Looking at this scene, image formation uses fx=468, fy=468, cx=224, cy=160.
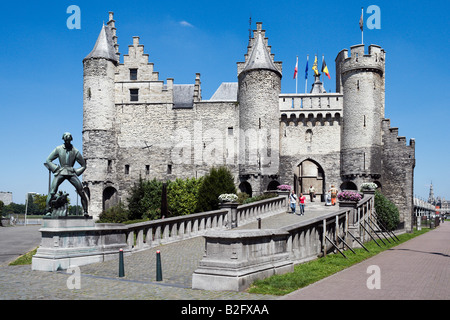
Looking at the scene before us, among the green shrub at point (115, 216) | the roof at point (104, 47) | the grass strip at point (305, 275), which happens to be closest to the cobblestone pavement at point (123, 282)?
the grass strip at point (305, 275)

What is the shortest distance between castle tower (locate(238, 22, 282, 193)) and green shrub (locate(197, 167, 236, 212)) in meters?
9.70

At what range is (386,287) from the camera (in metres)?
8.90

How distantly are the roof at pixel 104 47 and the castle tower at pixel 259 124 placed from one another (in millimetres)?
13044

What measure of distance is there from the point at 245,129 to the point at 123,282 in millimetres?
33953

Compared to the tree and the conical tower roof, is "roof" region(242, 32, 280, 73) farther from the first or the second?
the tree

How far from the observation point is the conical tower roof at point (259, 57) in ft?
141

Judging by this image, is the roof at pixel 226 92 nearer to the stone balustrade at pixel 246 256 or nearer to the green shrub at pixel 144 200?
the green shrub at pixel 144 200

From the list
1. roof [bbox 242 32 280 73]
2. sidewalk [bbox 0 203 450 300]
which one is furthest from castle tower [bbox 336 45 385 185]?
sidewalk [bbox 0 203 450 300]

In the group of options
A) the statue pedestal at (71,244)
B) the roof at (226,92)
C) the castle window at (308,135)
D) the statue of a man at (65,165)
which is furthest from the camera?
the roof at (226,92)

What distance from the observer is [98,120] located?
44500mm

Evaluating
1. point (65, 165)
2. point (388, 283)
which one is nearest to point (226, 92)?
point (65, 165)

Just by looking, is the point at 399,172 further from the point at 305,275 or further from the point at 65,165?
the point at 65,165

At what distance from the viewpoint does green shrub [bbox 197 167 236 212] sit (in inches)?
1258
